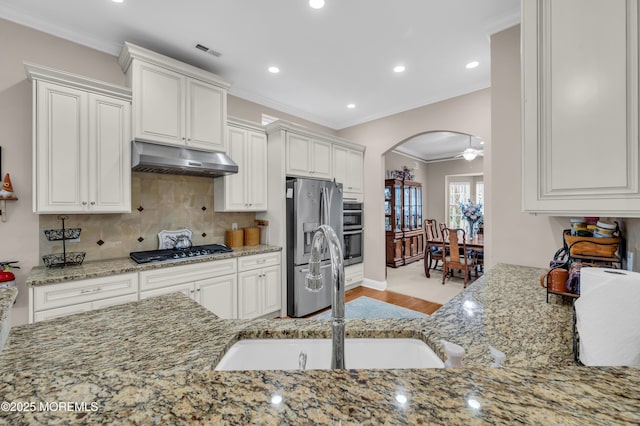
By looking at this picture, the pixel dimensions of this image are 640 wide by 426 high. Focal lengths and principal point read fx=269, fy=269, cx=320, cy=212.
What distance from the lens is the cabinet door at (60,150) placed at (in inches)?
79.2

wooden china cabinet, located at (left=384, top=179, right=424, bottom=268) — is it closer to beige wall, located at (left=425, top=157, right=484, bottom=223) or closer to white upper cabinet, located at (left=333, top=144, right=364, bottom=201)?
beige wall, located at (left=425, top=157, right=484, bottom=223)

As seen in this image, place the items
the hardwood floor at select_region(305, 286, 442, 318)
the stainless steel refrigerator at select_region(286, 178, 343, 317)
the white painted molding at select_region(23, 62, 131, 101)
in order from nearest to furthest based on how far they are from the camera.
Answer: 1. the white painted molding at select_region(23, 62, 131, 101)
2. the stainless steel refrigerator at select_region(286, 178, 343, 317)
3. the hardwood floor at select_region(305, 286, 442, 318)

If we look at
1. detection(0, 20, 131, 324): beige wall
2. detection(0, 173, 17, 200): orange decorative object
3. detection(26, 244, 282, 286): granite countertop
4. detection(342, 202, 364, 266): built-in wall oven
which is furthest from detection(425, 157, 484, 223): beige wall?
detection(0, 173, 17, 200): orange decorative object

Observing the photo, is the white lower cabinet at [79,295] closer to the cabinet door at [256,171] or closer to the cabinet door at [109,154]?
the cabinet door at [109,154]

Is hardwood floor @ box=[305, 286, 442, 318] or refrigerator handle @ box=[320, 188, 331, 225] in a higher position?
refrigerator handle @ box=[320, 188, 331, 225]

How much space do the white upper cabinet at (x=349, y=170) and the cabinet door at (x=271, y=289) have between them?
67.7 inches

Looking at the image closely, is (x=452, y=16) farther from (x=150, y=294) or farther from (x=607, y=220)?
(x=150, y=294)

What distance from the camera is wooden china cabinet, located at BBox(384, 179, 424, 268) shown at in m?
6.06

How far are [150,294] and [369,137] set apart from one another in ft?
12.2

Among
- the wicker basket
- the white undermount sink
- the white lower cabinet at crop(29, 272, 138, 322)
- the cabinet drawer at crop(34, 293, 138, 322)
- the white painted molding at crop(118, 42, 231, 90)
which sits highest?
the white painted molding at crop(118, 42, 231, 90)

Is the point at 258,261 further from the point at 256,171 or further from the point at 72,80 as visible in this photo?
the point at 72,80

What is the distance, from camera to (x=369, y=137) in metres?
4.49

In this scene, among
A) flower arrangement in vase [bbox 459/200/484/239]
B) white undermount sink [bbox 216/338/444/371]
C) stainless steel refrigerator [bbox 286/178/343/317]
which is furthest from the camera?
flower arrangement in vase [bbox 459/200/484/239]

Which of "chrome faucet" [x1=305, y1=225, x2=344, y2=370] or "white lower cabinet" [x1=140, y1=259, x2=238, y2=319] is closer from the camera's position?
"chrome faucet" [x1=305, y1=225, x2=344, y2=370]
